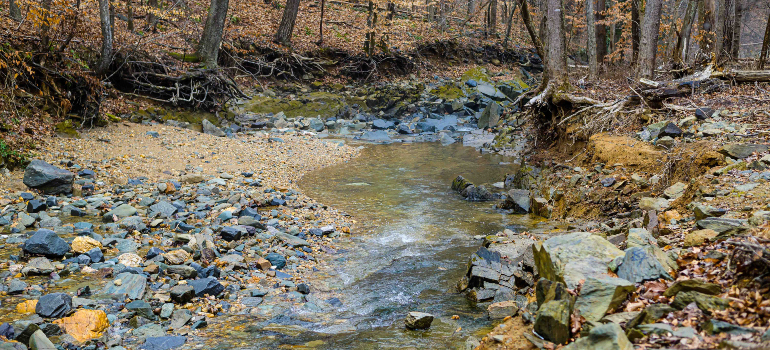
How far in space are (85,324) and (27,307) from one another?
0.63m

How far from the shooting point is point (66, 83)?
10734mm

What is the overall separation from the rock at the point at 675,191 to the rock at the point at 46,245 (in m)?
7.33

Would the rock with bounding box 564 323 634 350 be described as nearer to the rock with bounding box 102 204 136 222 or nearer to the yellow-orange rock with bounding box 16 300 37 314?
the yellow-orange rock with bounding box 16 300 37 314

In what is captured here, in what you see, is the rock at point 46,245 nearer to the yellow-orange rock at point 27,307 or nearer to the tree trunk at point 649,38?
the yellow-orange rock at point 27,307

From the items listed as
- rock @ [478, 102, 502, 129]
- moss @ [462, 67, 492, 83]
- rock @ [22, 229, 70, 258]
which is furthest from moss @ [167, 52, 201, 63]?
moss @ [462, 67, 492, 83]

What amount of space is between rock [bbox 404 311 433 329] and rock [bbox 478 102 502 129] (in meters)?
15.0

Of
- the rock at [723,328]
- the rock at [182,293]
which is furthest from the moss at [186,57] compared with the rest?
the rock at [723,328]

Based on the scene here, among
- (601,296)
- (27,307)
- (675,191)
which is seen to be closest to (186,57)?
(27,307)

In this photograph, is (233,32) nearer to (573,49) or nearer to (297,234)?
(297,234)

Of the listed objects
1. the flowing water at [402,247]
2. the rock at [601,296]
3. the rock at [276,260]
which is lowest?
the flowing water at [402,247]

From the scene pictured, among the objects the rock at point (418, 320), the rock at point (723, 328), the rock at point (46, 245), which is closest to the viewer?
the rock at point (723, 328)

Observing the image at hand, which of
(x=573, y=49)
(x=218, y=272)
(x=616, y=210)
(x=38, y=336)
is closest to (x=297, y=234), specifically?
(x=218, y=272)

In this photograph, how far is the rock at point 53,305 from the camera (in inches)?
163

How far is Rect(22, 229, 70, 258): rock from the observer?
524 cm
